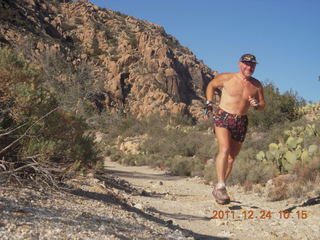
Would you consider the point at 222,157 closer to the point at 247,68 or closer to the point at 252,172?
the point at 247,68

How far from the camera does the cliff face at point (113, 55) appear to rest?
123ft

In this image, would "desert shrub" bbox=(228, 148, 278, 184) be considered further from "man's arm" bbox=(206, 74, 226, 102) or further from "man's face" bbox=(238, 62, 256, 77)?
"man's face" bbox=(238, 62, 256, 77)

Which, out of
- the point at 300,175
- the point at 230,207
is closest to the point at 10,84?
the point at 230,207

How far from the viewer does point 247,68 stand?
13.0ft

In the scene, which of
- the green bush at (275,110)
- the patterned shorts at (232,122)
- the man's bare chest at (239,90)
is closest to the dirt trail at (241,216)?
the patterned shorts at (232,122)

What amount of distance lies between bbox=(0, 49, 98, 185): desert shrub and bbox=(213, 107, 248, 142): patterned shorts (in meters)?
2.05

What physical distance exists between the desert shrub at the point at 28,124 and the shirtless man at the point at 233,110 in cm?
198

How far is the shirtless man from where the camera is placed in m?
3.91

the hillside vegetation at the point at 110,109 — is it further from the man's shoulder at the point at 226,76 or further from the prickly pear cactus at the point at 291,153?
the man's shoulder at the point at 226,76

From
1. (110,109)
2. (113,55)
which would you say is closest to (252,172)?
(110,109)

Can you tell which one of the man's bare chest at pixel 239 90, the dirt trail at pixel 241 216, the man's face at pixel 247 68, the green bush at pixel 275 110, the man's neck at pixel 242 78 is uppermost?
the green bush at pixel 275 110

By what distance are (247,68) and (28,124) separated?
126 inches
